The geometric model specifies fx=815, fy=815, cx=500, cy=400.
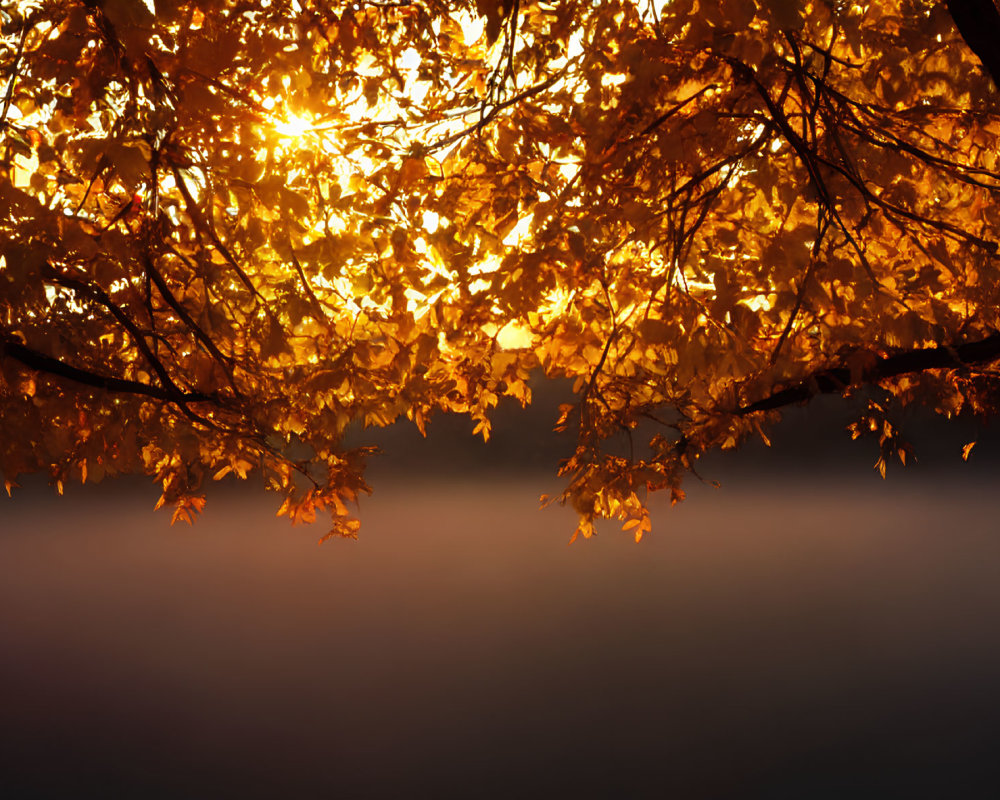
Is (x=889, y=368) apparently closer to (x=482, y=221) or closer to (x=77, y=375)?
(x=482, y=221)

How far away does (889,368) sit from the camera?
10.4 ft

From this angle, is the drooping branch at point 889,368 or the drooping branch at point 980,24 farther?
the drooping branch at point 889,368

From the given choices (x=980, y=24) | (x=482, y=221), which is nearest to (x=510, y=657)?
(x=482, y=221)

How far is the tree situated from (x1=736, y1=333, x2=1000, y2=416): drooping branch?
0.05ft

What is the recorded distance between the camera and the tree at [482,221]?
9.84 feet

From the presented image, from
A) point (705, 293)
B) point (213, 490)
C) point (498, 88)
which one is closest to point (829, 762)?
point (705, 293)

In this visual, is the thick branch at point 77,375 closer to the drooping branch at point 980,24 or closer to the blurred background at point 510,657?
the blurred background at point 510,657

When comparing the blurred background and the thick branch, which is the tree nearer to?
the thick branch

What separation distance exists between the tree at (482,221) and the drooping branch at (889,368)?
15 millimetres

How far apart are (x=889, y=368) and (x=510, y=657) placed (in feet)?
13.9

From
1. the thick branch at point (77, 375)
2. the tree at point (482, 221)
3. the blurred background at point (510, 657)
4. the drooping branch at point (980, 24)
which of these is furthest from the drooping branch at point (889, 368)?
the thick branch at point (77, 375)

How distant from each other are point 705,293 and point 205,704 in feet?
14.7

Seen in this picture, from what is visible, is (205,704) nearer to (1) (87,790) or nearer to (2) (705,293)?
(1) (87,790)

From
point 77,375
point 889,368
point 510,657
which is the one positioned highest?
point 77,375
